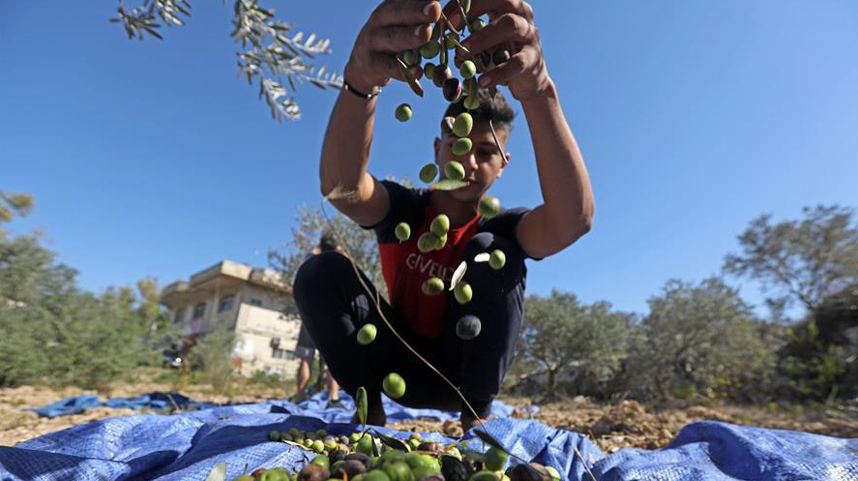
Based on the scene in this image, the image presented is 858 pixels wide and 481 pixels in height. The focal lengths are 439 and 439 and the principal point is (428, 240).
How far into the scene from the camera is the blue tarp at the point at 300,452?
130 centimetres

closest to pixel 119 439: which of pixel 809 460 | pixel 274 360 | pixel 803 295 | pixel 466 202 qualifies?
pixel 466 202

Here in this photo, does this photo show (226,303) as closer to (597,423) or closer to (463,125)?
(597,423)

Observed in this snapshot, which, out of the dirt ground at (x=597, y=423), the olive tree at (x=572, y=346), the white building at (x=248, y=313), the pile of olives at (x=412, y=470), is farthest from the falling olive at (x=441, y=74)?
the white building at (x=248, y=313)

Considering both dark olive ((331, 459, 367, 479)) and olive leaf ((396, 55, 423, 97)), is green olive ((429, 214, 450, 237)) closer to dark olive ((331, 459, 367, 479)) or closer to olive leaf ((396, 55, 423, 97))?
olive leaf ((396, 55, 423, 97))

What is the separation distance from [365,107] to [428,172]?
2.10ft

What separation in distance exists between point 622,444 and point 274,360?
82.9 ft

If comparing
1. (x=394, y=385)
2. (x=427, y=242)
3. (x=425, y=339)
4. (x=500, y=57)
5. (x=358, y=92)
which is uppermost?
(x=358, y=92)

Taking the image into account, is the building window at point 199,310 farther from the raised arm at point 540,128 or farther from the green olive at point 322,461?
the green olive at point 322,461

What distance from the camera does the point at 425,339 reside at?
2.13 metres

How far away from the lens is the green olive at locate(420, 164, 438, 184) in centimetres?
121

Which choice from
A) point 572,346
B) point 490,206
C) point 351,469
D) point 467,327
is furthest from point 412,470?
point 572,346

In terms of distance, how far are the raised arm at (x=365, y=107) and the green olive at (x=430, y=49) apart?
3 cm

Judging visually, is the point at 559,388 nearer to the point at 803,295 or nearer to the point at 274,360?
the point at 803,295

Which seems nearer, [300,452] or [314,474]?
[314,474]
